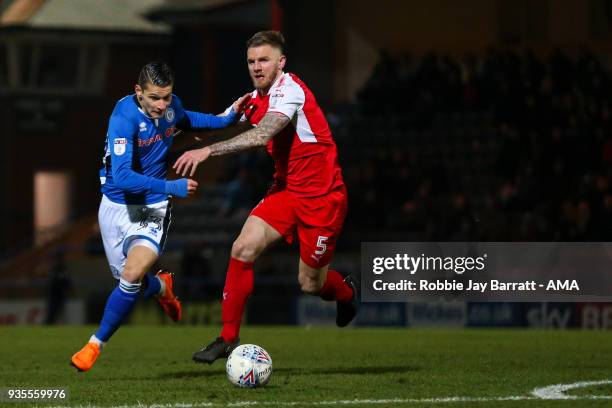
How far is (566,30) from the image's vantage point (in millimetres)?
23266

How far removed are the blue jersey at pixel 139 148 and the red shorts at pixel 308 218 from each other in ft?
2.16

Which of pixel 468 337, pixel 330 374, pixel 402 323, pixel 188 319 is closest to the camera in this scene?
pixel 330 374

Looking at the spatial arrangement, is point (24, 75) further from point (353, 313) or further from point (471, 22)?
point (353, 313)

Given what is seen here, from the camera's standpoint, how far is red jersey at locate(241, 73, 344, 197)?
929 centimetres

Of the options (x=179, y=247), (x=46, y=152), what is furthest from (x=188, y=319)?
(x=46, y=152)

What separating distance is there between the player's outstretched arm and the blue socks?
102 cm

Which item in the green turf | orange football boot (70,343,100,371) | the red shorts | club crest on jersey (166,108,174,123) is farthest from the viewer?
club crest on jersey (166,108,174,123)

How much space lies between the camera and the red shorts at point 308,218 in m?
9.41

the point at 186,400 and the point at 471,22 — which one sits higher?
the point at 471,22

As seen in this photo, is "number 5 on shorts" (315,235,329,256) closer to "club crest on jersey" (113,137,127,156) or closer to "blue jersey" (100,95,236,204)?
"blue jersey" (100,95,236,204)

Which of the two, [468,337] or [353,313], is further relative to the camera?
[468,337]

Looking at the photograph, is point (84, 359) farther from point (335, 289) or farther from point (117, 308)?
point (335, 289)

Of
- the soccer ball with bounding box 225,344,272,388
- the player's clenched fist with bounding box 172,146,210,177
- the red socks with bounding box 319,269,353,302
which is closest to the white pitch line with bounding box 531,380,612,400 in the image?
the soccer ball with bounding box 225,344,272,388

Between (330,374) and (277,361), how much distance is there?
144 centimetres
